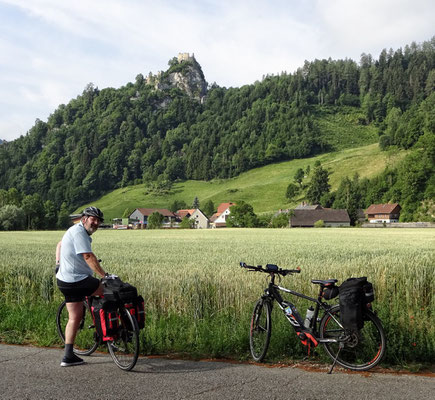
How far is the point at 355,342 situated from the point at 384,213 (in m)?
132

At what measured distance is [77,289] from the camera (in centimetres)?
Answer: 691

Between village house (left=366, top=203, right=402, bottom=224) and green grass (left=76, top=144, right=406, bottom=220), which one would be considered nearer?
village house (left=366, top=203, right=402, bottom=224)

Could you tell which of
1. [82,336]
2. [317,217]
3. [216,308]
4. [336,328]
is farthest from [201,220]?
A: [336,328]

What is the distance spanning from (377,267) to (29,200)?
10511 cm

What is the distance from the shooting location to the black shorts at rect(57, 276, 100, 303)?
6.89 metres

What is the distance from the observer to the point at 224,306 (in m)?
9.52

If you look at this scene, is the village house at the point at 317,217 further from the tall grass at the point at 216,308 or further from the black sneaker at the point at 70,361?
the black sneaker at the point at 70,361

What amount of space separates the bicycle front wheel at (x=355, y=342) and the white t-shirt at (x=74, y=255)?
3915 mm

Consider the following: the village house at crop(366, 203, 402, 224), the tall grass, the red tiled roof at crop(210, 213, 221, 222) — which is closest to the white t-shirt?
the tall grass

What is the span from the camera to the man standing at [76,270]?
6.80 metres

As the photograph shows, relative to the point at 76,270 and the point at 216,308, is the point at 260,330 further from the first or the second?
the point at 76,270

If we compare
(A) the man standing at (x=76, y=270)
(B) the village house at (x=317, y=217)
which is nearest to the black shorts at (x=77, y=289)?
(A) the man standing at (x=76, y=270)

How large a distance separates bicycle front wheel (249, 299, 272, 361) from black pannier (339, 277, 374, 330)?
1.28 meters

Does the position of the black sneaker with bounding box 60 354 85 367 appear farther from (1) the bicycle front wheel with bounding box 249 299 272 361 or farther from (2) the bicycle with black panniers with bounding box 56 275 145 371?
(1) the bicycle front wheel with bounding box 249 299 272 361
